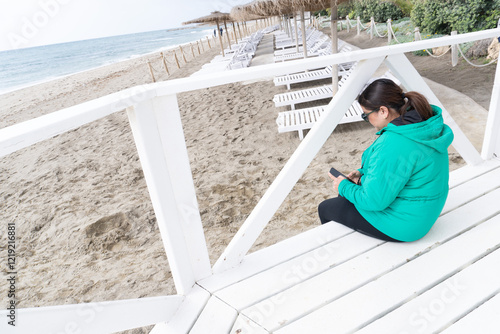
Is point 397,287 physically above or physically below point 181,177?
below

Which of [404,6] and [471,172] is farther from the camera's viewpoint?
[404,6]

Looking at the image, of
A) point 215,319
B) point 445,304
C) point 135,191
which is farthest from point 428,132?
point 135,191

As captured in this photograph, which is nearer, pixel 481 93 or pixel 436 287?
pixel 436 287

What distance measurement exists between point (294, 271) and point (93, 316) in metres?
0.84

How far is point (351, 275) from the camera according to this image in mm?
1400

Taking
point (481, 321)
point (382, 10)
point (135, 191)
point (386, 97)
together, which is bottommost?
point (135, 191)

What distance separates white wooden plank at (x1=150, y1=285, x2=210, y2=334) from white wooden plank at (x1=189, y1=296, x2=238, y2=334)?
0.02 metres

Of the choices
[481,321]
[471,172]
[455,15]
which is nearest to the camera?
[481,321]

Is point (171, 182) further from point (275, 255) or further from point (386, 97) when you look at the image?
point (386, 97)

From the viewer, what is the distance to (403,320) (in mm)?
1169

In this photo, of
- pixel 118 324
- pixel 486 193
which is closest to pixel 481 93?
pixel 486 193

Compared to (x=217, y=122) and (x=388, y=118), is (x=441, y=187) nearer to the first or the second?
(x=388, y=118)

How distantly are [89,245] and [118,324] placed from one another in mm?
2568

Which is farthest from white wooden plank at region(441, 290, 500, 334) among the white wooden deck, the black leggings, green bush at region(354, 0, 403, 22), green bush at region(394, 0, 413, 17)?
green bush at region(394, 0, 413, 17)
